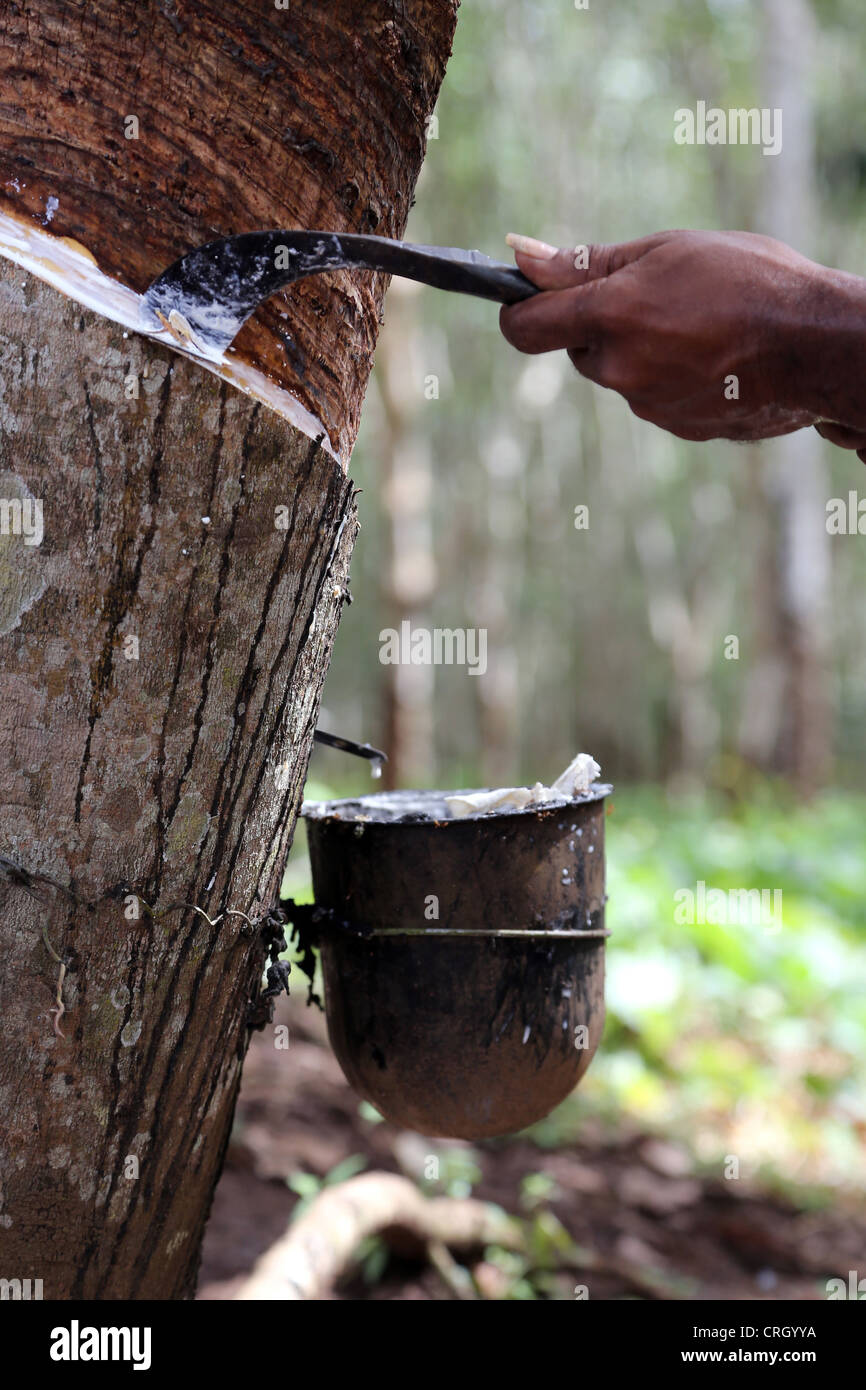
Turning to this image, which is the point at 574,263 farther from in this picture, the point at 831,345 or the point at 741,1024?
the point at 741,1024

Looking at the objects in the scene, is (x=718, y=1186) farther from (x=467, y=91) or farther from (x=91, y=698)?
(x=467, y=91)

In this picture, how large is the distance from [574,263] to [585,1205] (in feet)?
9.80

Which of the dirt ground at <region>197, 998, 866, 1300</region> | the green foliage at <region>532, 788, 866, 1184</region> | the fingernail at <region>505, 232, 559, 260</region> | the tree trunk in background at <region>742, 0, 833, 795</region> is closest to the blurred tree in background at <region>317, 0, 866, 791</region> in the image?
the tree trunk in background at <region>742, 0, 833, 795</region>

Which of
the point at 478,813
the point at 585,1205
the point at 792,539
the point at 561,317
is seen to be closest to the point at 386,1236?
the point at 585,1205

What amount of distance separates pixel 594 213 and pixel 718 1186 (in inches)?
632

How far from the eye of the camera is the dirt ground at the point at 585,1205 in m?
2.86

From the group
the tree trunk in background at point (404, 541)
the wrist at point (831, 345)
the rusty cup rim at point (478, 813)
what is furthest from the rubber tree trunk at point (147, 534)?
the tree trunk in background at point (404, 541)

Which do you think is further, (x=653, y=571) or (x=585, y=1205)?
(x=653, y=571)

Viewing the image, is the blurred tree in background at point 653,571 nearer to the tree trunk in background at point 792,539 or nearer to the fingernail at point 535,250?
the tree trunk in background at point 792,539

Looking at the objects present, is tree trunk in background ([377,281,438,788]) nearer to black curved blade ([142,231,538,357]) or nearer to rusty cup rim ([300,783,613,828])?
rusty cup rim ([300,783,613,828])

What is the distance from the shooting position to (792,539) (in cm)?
966

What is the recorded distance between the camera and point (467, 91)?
36.6ft

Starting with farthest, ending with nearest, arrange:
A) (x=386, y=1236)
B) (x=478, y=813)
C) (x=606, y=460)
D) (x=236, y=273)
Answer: (x=606, y=460), (x=386, y=1236), (x=478, y=813), (x=236, y=273)

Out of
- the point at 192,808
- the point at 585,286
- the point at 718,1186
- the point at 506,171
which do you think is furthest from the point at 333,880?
the point at 506,171
